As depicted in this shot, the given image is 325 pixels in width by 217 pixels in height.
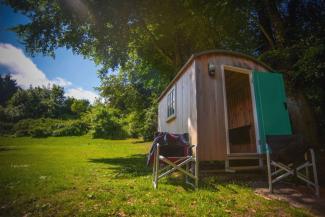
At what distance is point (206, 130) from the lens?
20.6ft

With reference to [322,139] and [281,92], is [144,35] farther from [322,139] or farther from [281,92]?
[322,139]

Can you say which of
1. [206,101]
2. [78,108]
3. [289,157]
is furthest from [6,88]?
[289,157]

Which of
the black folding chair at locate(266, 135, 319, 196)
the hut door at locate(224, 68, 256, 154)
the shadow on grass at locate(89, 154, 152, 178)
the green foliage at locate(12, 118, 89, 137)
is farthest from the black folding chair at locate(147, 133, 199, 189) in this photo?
the green foliage at locate(12, 118, 89, 137)

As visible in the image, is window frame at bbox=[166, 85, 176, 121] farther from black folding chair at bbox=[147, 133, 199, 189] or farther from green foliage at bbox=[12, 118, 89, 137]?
green foliage at bbox=[12, 118, 89, 137]

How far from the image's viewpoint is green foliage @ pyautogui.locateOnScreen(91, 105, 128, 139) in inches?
1131

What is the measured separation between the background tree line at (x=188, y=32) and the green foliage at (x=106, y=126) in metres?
12.5

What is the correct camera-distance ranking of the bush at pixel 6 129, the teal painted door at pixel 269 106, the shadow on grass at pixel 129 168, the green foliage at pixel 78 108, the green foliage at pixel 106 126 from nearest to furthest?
the teal painted door at pixel 269 106 → the shadow on grass at pixel 129 168 → the green foliage at pixel 106 126 → the bush at pixel 6 129 → the green foliage at pixel 78 108

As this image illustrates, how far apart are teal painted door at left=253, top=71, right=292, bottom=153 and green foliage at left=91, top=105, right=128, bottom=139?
24395 mm

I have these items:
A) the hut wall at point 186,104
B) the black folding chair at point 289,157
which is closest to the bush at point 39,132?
the hut wall at point 186,104

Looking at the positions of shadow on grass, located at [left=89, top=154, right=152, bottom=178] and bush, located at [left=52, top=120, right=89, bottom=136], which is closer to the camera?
shadow on grass, located at [left=89, top=154, right=152, bottom=178]

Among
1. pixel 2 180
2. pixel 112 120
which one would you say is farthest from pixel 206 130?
pixel 112 120

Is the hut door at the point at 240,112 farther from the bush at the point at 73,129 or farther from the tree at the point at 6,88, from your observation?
the tree at the point at 6,88

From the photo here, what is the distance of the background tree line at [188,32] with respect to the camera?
10.0 metres

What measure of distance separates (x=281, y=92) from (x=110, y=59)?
11896 millimetres
